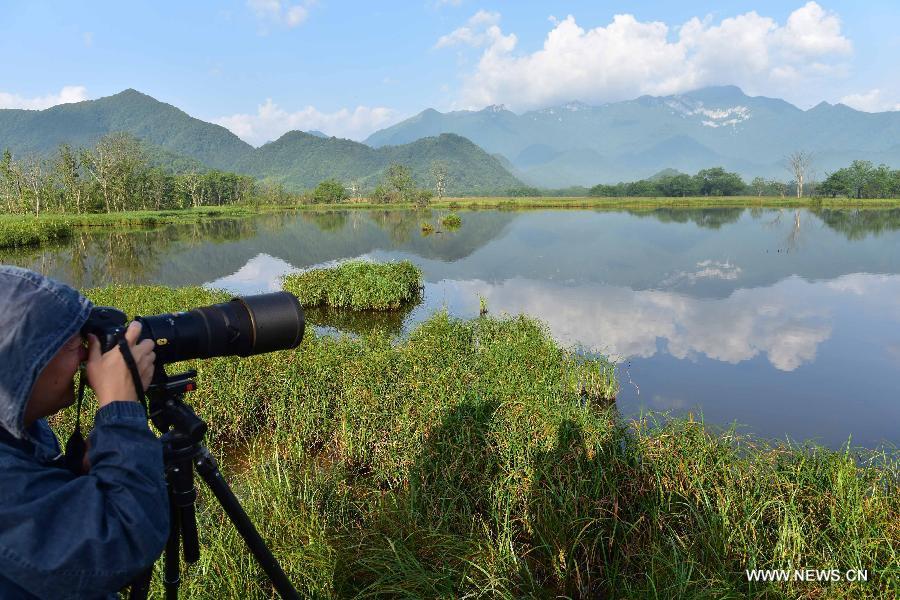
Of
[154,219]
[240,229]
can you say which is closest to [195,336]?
[240,229]

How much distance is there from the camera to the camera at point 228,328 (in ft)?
5.27

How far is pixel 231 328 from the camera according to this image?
180 cm

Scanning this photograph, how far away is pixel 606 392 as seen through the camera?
8016 mm

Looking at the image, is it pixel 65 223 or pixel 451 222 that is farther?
pixel 451 222

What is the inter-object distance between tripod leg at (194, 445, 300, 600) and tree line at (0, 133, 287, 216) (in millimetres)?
62734

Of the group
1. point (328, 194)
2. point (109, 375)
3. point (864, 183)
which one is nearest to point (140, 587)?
point (109, 375)

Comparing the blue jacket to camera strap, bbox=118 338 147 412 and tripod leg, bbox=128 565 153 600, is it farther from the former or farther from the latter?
tripod leg, bbox=128 565 153 600

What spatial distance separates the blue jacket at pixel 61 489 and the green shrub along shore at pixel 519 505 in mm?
2164

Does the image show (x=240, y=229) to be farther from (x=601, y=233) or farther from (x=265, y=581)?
(x=265, y=581)

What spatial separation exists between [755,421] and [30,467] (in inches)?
372

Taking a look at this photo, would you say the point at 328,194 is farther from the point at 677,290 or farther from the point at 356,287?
the point at 677,290

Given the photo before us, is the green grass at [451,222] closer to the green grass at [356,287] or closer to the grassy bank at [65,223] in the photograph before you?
the green grass at [356,287]

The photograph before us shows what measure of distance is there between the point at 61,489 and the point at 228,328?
77 cm

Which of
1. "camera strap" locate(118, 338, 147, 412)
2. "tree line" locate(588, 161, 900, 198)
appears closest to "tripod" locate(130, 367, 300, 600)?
"camera strap" locate(118, 338, 147, 412)
